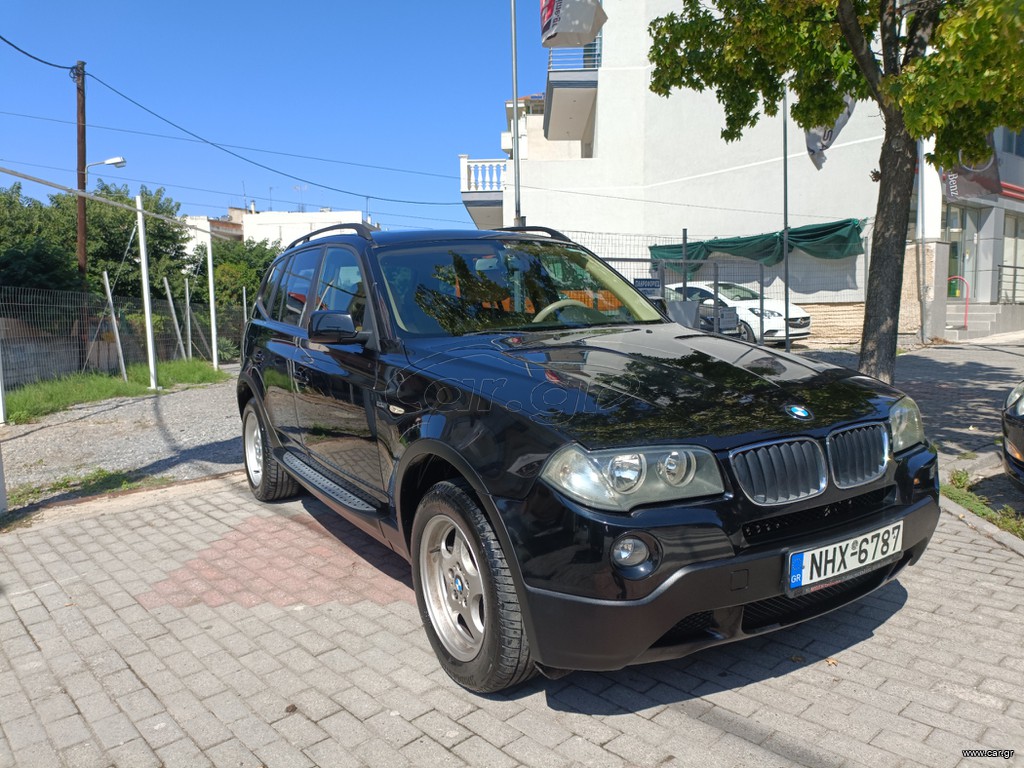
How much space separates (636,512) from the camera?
7.90ft

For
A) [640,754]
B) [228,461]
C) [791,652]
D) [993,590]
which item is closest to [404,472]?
[640,754]

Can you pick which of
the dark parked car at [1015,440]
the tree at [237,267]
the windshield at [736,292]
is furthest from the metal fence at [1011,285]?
the tree at [237,267]

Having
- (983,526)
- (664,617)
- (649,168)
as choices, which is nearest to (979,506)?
(983,526)

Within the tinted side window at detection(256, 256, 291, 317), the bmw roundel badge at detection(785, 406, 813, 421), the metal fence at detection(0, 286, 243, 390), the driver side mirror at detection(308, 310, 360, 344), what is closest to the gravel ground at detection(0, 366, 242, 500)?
the metal fence at detection(0, 286, 243, 390)

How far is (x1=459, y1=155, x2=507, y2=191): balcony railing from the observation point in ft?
86.8

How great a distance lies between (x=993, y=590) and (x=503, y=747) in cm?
264

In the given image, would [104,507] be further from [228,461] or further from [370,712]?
[370,712]

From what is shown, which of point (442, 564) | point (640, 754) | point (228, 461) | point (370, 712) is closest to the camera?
point (640, 754)

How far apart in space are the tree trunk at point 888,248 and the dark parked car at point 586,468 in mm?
3647

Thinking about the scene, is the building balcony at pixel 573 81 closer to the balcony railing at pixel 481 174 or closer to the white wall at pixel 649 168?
the white wall at pixel 649 168

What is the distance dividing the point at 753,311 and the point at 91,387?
1253 cm

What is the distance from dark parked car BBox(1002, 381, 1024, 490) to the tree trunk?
2048mm

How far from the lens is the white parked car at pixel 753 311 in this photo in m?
15.8

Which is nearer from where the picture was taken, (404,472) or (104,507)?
(404,472)
